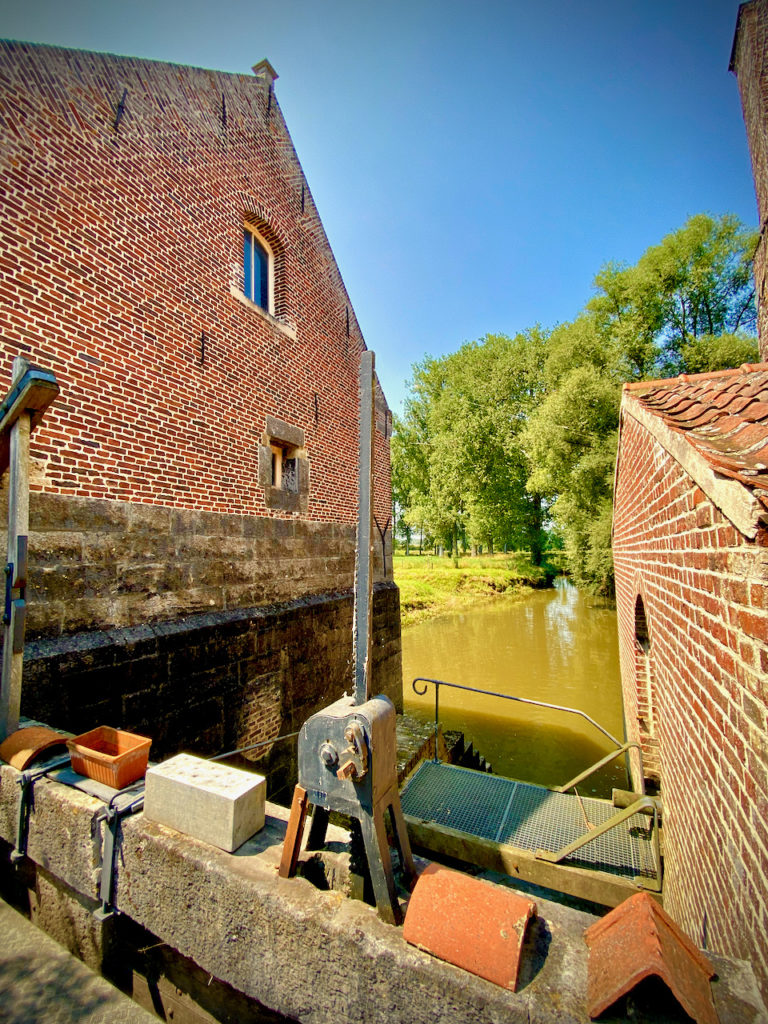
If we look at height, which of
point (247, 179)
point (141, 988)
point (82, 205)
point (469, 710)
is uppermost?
point (247, 179)

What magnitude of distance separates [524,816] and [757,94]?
1403 centimetres

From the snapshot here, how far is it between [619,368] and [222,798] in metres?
20.1

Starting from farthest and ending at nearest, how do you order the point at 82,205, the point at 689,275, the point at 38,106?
the point at 689,275 → the point at 82,205 → the point at 38,106

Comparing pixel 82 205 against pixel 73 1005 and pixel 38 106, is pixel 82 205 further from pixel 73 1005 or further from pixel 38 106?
pixel 73 1005

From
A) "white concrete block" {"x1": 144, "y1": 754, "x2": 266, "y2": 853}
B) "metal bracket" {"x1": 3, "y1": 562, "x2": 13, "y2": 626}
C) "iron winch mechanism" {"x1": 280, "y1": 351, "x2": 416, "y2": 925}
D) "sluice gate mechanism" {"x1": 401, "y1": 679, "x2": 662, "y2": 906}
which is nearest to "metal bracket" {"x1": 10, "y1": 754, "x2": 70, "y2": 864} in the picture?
"white concrete block" {"x1": 144, "y1": 754, "x2": 266, "y2": 853}

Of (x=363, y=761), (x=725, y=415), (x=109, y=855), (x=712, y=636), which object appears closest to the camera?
(x=363, y=761)

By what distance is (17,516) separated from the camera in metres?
2.89

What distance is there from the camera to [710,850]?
6.21 ft

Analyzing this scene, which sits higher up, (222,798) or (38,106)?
(38,106)

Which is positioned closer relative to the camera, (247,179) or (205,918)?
(205,918)

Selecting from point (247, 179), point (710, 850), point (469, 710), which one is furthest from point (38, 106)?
point (469, 710)

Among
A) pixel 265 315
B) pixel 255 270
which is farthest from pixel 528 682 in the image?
pixel 255 270

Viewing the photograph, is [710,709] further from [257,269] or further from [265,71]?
[265,71]

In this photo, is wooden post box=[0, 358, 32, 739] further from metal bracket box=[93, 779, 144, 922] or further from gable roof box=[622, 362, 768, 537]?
gable roof box=[622, 362, 768, 537]
